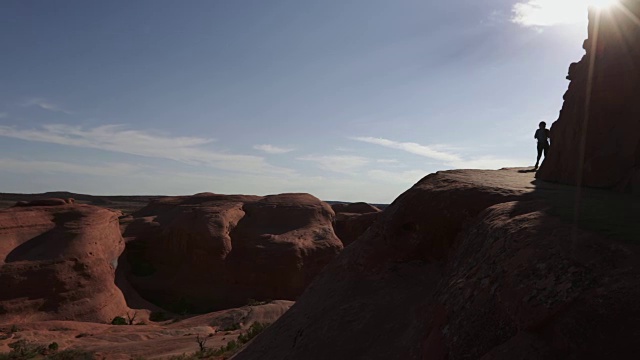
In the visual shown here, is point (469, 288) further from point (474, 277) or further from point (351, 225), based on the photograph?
point (351, 225)

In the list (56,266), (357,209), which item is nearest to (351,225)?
(357,209)

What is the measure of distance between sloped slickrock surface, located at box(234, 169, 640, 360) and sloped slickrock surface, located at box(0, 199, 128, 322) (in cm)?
1512

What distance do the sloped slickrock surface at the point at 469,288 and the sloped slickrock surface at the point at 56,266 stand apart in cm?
1512

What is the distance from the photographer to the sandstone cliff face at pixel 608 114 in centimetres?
704

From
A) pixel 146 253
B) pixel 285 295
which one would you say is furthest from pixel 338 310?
pixel 146 253

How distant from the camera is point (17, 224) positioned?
2025 cm

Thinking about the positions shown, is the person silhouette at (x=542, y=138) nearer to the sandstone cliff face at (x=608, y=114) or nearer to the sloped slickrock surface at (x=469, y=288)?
the sandstone cliff face at (x=608, y=114)

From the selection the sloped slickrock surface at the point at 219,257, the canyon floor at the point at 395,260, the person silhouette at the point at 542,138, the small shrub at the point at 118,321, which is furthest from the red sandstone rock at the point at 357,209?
the person silhouette at the point at 542,138

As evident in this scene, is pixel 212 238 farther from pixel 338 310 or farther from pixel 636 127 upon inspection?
pixel 636 127

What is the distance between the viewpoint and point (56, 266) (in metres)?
19.2

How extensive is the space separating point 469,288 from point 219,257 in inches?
898

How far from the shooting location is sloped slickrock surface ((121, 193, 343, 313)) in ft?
80.2

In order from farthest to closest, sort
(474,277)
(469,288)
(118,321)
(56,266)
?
(118,321) → (56,266) → (474,277) → (469,288)

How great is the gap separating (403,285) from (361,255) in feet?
3.55
